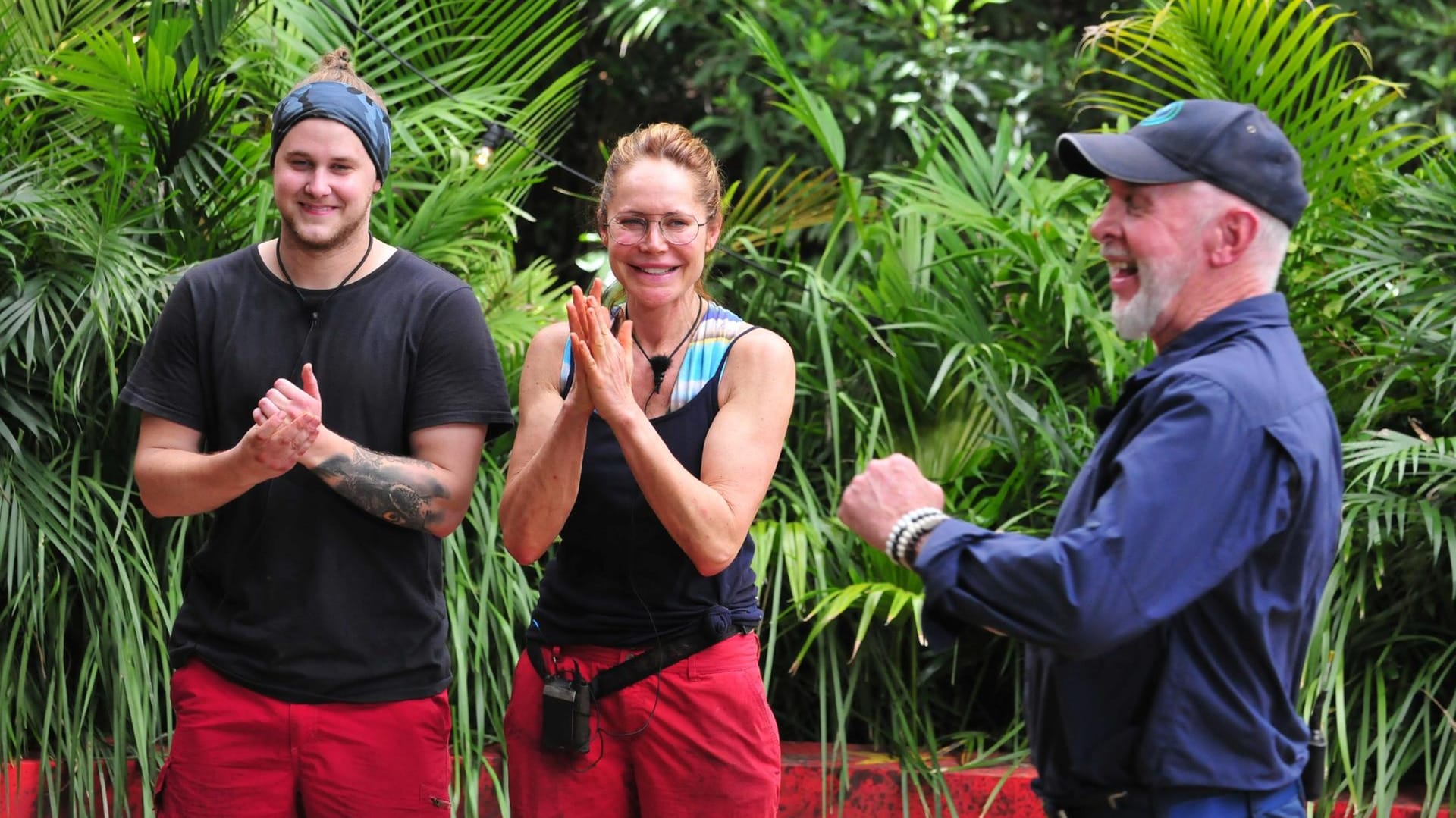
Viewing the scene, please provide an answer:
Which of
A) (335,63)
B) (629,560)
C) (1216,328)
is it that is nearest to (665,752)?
(629,560)

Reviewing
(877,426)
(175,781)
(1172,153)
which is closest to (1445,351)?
(877,426)

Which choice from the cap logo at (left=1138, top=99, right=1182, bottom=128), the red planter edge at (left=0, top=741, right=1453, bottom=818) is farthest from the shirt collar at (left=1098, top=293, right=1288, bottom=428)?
the red planter edge at (left=0, top=741, right=1453, bottom=818)

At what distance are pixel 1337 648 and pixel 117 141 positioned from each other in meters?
3.89

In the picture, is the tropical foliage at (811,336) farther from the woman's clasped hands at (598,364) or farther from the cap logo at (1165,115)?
the cap logo at (1165,115)

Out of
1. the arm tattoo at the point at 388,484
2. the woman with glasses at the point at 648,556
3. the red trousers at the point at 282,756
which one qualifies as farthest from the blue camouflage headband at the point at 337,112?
the red trousers at the point at 282,756

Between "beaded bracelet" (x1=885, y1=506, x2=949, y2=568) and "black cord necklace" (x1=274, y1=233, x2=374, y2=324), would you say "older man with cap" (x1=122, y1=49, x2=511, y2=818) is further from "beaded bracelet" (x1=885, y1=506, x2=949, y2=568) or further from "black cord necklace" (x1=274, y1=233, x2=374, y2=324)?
"beaded bracelet" (x1=885, y1=506, x2=949, y2=568)

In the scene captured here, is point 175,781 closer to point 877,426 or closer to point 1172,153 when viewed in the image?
point 1172,153

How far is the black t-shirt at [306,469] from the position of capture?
2.88m

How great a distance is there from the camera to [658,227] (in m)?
2.90

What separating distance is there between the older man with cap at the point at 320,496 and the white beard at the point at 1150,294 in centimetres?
129

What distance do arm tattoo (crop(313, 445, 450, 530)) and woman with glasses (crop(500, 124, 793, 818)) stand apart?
15 cm

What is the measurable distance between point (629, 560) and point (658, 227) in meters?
0.63

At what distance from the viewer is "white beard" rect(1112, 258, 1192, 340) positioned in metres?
2.17

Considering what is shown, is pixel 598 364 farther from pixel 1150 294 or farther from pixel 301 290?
pixel 1150 294
